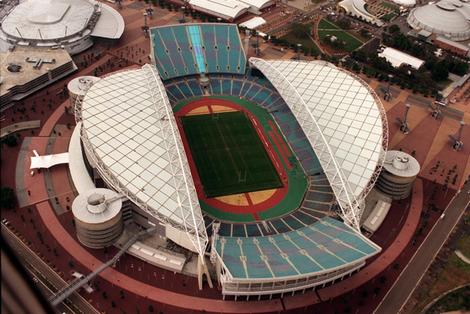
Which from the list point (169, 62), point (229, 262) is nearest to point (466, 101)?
point (169, 62)

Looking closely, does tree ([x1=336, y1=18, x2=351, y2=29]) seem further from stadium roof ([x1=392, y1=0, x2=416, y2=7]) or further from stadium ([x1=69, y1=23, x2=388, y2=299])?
stadium ([x1=69, y1=23, x2=388, y2=299])

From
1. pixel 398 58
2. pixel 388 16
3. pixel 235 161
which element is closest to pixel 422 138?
pixel 398 58

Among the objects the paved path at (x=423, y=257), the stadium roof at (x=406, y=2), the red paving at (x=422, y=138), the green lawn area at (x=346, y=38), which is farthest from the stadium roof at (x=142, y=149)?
the stadium roof at (x=406, y=2)

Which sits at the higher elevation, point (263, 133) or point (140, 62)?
point (140, 62)

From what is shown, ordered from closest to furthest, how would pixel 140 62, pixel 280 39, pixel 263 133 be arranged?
pixel 263 133 → pixel 140 62 → pixel 280 39

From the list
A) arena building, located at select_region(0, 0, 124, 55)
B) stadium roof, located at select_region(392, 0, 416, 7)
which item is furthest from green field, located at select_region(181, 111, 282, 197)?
stadium roof, located at select_region(392, 0, 416, 7)

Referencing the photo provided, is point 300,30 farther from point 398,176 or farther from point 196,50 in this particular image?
point 398,176

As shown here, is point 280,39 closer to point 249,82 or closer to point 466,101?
point 249,82
